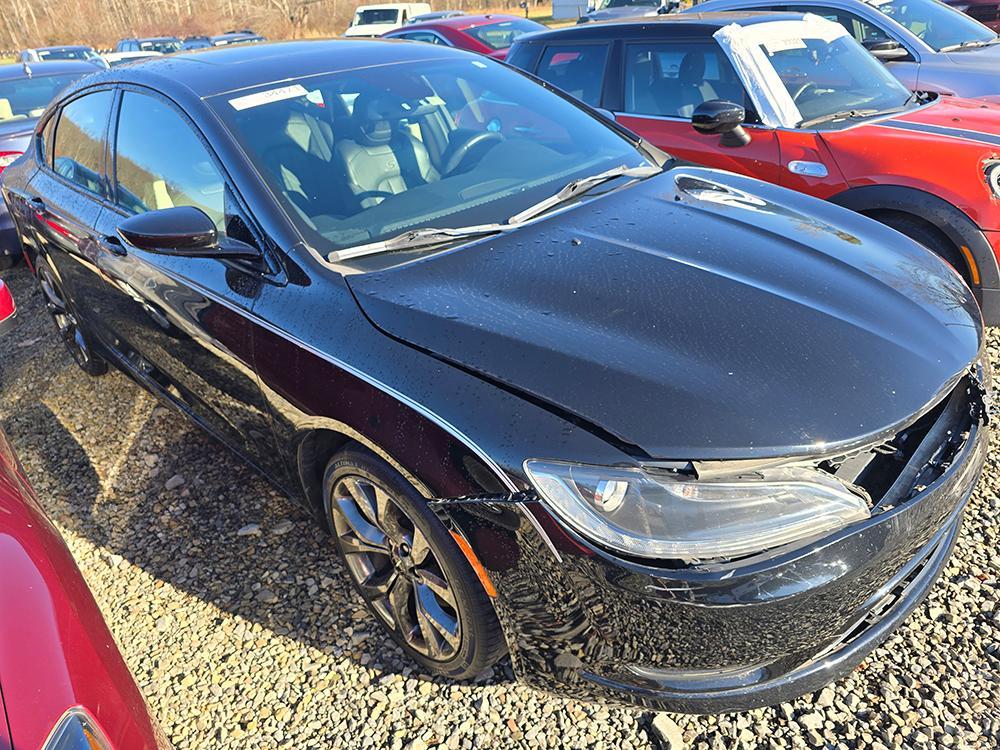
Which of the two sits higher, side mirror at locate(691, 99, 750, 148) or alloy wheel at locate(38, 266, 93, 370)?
side mirror at locate(691, 99, 750, 148)

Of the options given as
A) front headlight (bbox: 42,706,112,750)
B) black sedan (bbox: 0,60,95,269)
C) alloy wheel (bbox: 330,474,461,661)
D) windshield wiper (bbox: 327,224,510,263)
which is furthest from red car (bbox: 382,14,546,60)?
front headlight (bbox: 42,706,112,750)

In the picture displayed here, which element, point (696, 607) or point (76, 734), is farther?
point (696, 607)

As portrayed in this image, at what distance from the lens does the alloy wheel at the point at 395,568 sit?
6.24 ft

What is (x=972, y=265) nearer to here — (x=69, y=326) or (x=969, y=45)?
(x=969, y=45)

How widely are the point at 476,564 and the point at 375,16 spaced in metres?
22.3

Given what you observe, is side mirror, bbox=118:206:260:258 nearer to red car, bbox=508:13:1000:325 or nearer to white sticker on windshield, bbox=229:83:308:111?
white sticker on windshield, bbox=229:83:308:111

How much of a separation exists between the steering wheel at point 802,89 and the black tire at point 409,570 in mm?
3323

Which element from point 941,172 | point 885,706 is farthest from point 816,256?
point 941,172

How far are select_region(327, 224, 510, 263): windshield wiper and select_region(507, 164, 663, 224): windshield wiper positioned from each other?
0.37ft

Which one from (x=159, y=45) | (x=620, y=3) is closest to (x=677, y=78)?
(x=620, y=3)

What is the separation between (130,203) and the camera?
2.73m

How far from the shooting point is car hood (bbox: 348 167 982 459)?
1.52 meters

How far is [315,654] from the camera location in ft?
7.27

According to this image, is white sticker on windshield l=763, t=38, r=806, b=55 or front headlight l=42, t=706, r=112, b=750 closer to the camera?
front headlight l=42, t=706, r=112, b=750
